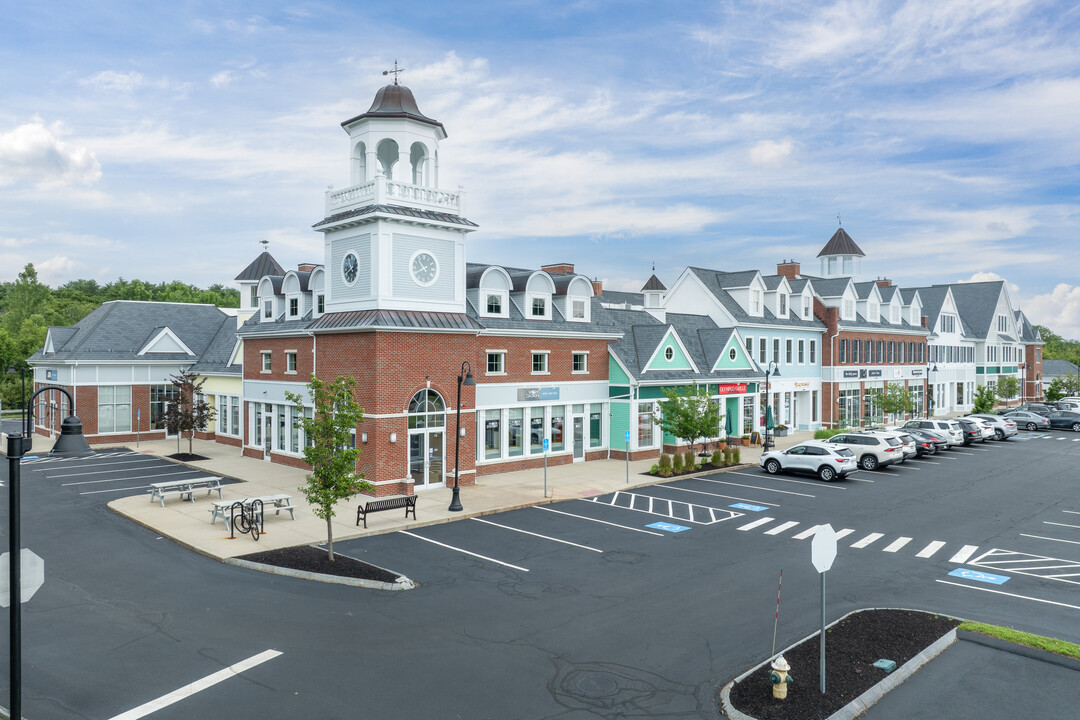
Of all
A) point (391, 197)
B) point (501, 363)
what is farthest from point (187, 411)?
point (391, 197)

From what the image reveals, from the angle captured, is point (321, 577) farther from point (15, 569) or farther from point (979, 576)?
point (979, 576)

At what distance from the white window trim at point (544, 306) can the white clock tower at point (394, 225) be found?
15.2ft

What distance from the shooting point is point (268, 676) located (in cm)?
1039

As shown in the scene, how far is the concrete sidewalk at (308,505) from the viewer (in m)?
18.8

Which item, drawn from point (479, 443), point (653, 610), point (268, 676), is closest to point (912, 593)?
point (653, 610)

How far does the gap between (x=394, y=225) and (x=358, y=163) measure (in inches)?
146

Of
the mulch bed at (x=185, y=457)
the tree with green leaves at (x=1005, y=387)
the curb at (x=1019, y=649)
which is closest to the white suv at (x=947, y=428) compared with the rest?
the tree with green leaves at (x=1005, y=387)

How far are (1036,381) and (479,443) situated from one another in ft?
257

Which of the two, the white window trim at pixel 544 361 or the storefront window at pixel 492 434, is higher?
the white window trim at pixel 544 361

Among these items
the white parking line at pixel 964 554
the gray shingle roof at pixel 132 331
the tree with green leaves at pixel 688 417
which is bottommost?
the white parking line at pixel 964 554

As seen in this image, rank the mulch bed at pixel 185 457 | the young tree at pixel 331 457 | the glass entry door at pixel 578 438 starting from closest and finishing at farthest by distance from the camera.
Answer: the young tree at pixel 331 457 < the glass entry door at pixel 578 438 < the mulch bed at pixel 185 457

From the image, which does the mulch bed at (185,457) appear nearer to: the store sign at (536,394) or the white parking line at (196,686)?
the store sign at (536,394)

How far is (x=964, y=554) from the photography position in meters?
17.6

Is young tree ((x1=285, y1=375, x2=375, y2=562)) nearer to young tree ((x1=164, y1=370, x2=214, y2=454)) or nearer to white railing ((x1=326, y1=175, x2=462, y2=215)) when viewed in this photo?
white railing ((x1=326, y1=175, x2=462, y2=215))
